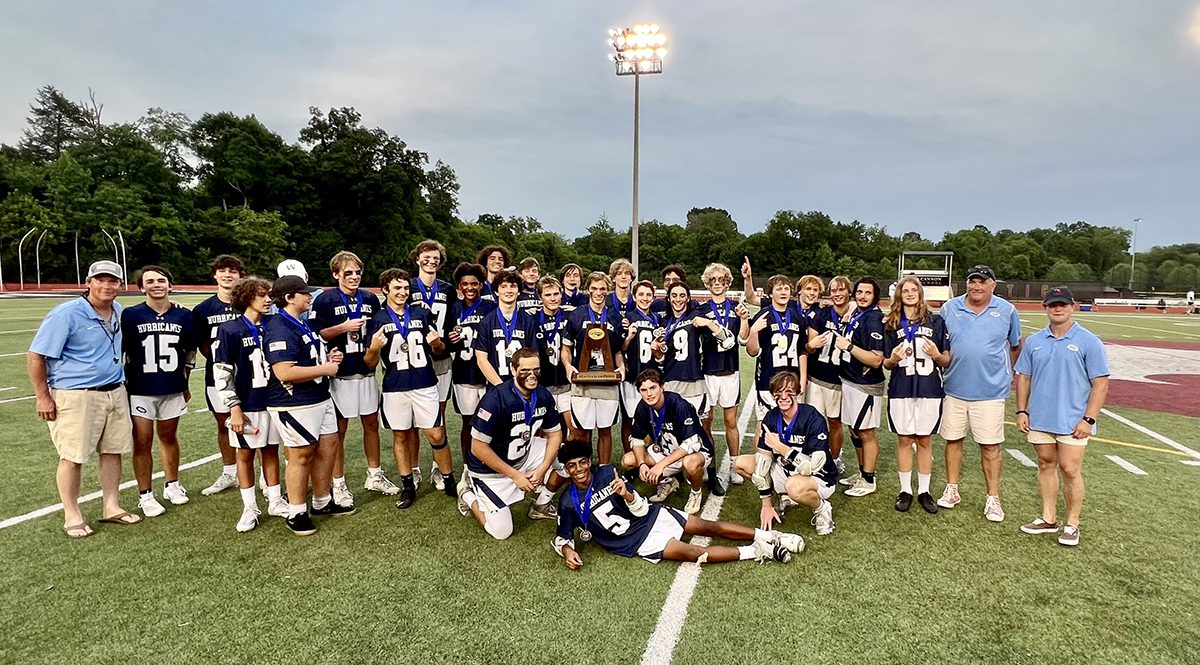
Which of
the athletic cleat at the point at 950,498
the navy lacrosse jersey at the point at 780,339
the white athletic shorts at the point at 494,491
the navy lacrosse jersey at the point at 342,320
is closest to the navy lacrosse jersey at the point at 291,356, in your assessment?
the navy lacrosse jersey at the point at 342,320

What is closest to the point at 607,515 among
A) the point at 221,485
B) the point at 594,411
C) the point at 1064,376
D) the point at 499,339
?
the point at 594,411

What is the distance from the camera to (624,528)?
13.6 ft

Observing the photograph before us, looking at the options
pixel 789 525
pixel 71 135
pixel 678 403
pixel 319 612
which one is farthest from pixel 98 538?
pixel 71 135

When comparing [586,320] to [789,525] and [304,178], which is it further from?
[304,178]

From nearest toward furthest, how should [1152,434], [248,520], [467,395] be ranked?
[248,520] → [467,395] → [1152,434]

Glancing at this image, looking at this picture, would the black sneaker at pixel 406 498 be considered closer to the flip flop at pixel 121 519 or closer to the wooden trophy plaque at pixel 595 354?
the wooden trophy plaque at pixel 595 354

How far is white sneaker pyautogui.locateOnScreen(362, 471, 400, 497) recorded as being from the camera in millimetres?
5449

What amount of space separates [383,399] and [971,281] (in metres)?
5.18

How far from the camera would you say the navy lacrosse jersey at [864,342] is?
5250mm

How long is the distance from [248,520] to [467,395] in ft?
6.70

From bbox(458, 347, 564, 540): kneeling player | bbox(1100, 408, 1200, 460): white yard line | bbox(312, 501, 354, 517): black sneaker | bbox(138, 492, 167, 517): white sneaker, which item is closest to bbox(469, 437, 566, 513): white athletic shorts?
bbox(458, 347, 564, 540): kneeling player

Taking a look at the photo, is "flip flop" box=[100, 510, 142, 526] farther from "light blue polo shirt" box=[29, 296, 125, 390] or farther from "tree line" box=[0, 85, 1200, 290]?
"tree line" box=[0, 85, 1200, 290]

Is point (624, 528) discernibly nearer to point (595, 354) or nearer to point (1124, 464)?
point (595, 354)

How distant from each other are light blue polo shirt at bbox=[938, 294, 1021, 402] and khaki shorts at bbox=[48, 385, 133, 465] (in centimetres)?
684
